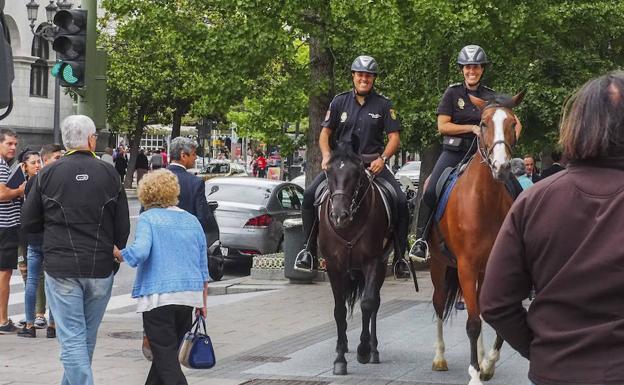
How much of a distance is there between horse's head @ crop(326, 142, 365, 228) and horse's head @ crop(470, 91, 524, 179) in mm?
1198

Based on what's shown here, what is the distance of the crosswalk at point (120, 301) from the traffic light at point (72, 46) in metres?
3.34

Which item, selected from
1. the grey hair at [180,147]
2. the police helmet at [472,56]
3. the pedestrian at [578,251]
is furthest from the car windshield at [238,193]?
the pedestrian at [578,251]

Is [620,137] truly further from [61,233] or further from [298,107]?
[298,107]

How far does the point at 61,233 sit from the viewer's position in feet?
25.9

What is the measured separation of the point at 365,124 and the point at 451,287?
5.35 ft

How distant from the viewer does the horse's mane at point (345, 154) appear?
33.9ft

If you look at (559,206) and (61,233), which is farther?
(61,233)

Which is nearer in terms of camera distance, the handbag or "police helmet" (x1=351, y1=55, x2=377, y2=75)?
the handbag

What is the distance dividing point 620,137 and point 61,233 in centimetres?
495

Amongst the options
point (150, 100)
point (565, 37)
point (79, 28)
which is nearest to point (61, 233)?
point (79, 28)

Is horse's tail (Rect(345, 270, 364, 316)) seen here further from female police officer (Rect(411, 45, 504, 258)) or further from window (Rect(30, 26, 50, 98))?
window (Rect(30, 26, 50, 98))

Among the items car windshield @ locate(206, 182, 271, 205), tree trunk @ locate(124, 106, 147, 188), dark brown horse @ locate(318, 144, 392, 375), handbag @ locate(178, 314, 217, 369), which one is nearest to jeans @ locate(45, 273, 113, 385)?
handbag @ locate(178, 314, 217, 369)

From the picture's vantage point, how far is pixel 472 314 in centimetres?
955

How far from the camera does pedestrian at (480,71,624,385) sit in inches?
143
